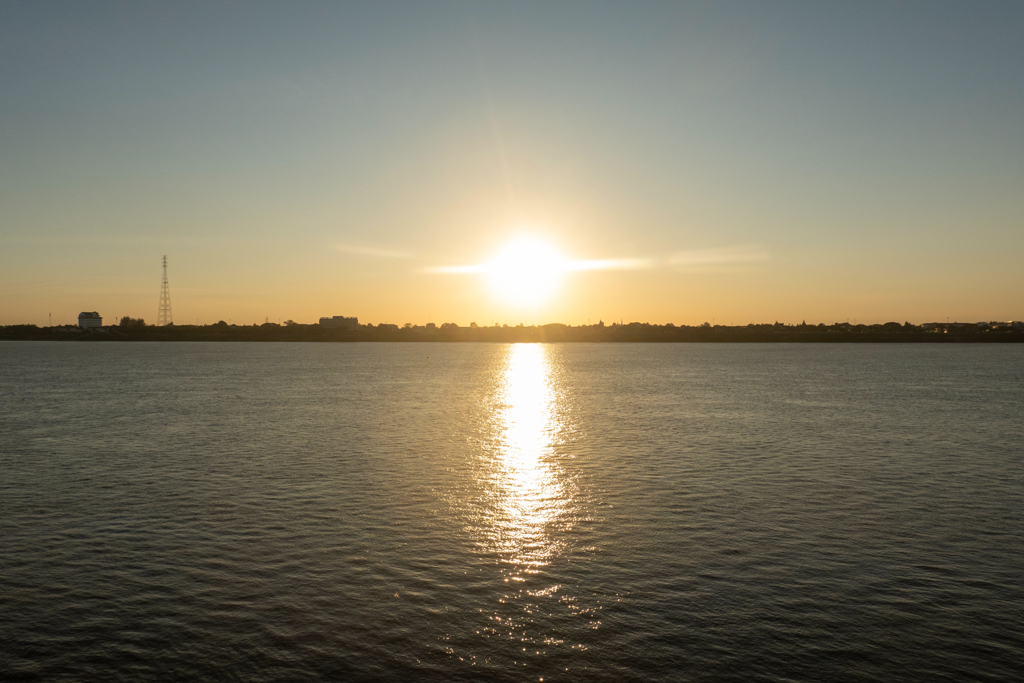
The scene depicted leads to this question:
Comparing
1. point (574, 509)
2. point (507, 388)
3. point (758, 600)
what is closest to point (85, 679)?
point (758, 600)

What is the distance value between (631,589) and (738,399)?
7212 cm

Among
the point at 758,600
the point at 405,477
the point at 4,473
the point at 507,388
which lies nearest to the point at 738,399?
the point at 507,388

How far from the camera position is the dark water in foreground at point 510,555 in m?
17.1

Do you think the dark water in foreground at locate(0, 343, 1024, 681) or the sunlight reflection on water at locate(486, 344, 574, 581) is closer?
the dark water in foreground at locate(0, 343, 1024, 681)

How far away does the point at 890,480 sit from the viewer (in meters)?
38.1

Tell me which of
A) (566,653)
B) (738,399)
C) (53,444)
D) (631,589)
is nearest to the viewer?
(566,653)

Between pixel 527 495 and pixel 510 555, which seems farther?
pixel 527 495

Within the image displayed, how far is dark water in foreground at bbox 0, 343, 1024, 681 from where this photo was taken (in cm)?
1714

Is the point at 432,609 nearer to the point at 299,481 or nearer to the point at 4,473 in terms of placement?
Result: the point at 299,481

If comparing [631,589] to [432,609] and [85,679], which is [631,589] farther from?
[85,679]

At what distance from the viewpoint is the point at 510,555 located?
25172 millimetres

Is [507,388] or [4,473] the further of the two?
[507,388]

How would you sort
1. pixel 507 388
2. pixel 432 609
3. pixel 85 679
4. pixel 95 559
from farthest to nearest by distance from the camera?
pixel 507 388 → pixel 95 559 → pixel 432 609 → pixel 85 679

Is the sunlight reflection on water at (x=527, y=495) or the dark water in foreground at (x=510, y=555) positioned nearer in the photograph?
the dark water in foreground at (x=510, y=555)
